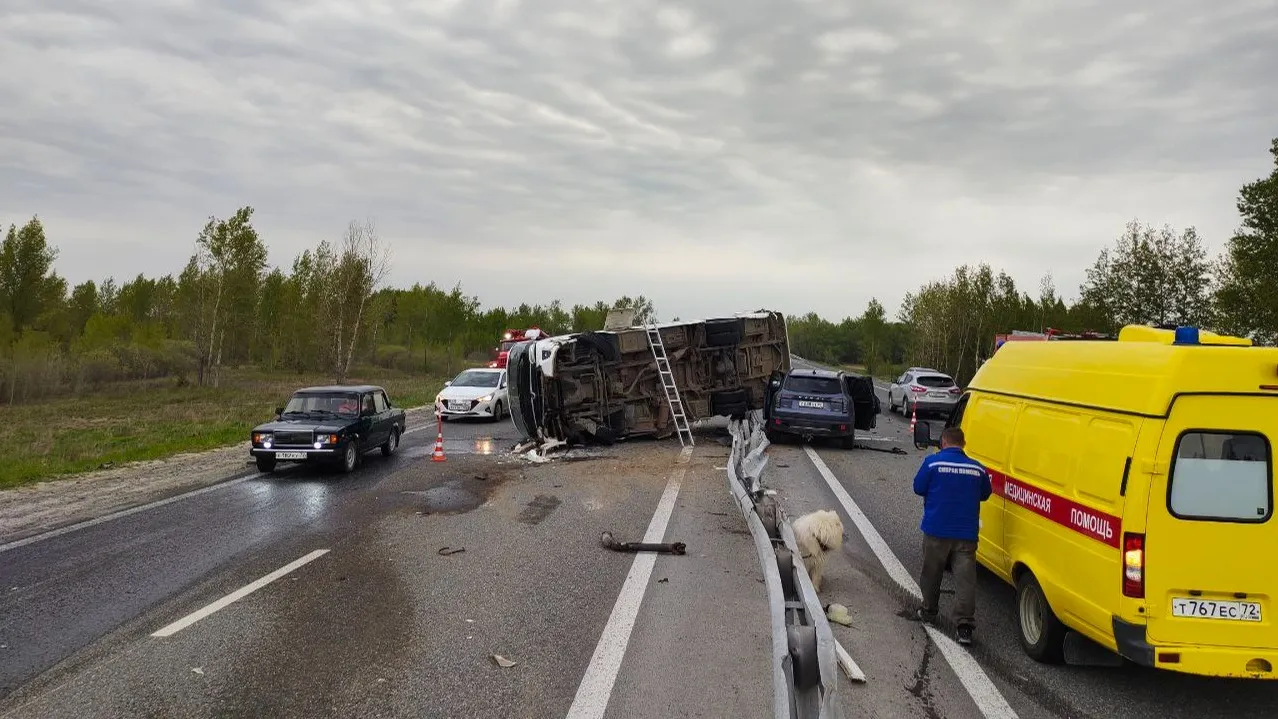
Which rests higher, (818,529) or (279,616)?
(818,529)

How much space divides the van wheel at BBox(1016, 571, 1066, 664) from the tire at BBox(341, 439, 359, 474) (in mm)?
11577

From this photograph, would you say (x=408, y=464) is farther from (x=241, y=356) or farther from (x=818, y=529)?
(x=241, y=356)

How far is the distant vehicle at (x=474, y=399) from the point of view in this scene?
23812 millimetres

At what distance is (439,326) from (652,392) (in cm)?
4353

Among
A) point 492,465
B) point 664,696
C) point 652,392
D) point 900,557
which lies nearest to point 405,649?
point 664,696

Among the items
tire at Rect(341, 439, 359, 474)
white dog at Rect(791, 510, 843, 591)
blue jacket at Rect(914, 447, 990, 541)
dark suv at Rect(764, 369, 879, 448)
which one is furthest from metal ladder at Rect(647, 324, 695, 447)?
blue jacket at Rect(914, 447, 990, 541)

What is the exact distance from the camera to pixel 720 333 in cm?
1822

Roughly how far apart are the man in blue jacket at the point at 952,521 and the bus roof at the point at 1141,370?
0.84m

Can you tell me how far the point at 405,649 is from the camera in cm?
550

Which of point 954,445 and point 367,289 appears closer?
point 954,445

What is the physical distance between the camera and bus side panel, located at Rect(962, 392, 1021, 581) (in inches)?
249

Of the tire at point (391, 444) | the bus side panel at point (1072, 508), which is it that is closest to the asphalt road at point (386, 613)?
the bus side panel at point (1072, 508)

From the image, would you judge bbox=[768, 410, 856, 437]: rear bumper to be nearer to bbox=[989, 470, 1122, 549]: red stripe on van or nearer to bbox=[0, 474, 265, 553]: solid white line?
bbox=[989, 470, 1122, 549]: red stripe on van

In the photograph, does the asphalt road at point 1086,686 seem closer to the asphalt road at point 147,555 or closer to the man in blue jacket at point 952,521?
the man in blue jacket at point 952,521
